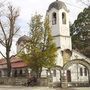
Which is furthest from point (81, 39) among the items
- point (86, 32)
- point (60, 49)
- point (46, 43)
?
point (46, 43)

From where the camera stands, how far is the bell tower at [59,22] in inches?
2197

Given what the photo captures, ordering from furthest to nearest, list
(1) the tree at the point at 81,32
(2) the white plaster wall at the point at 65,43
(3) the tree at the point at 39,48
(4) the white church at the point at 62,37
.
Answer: (1) the tree at the point at 81,32
(2) the white plaster wall at the point at 65,43
(4) the white church at the point at 62,37
(3) the tree at the point at 39,48

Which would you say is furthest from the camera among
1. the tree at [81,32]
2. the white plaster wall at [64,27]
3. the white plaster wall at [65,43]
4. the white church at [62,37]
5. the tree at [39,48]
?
the tree at [81,32]

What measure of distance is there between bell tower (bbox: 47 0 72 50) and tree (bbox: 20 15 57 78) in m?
11.6

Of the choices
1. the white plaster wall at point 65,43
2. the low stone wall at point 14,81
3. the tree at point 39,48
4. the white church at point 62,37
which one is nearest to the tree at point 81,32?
the white plaster wall at point 65,43

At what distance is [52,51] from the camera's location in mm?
43094

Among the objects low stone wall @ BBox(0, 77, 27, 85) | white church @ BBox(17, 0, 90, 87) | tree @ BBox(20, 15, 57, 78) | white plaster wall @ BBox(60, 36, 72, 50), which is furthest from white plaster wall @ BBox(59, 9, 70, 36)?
low stone wall @ BBox(0, 77, 27, 85)

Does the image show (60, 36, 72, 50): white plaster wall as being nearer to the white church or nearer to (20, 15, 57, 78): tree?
the white church

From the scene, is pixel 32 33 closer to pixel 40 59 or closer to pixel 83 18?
pixel 40 59

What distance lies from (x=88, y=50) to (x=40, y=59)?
87.1 ft

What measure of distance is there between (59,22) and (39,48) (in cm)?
1353

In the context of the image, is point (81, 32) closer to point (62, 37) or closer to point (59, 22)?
point (62, 37)

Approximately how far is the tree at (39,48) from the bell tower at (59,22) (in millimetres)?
11606

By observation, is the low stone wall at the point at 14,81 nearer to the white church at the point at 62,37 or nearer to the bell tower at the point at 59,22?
the white church at the point at 62,37
